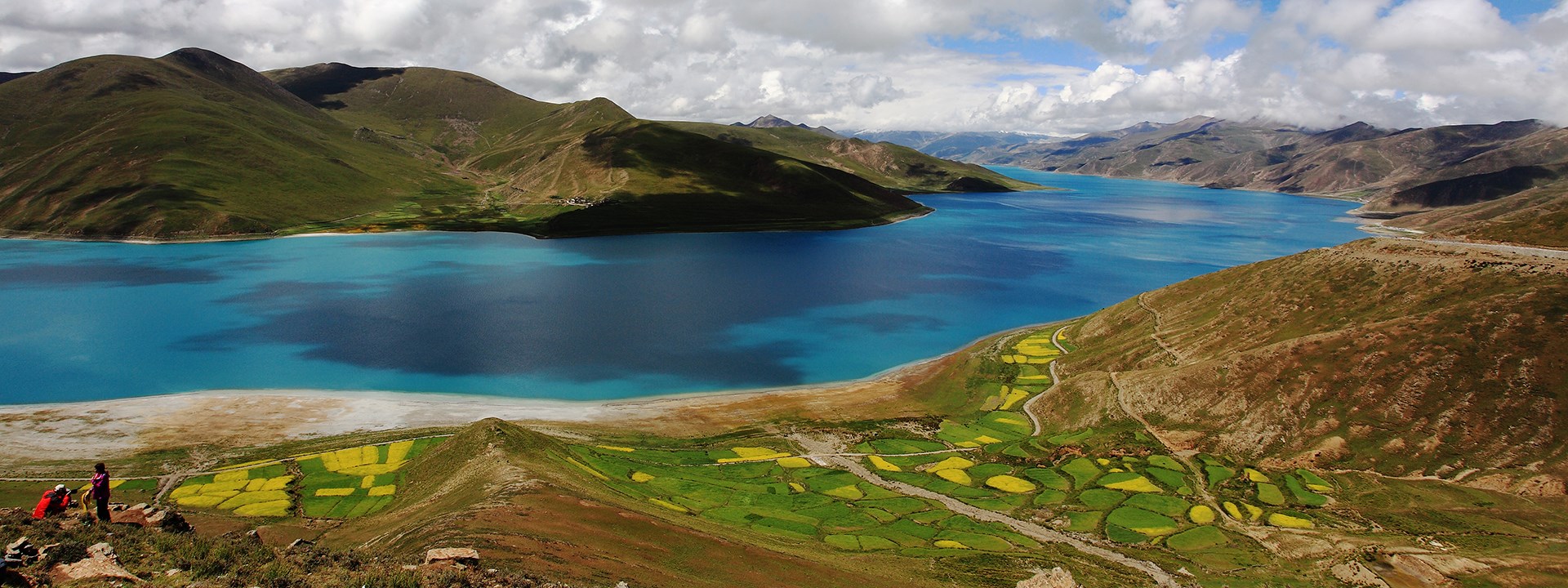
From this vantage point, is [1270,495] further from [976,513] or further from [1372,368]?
[976,513]

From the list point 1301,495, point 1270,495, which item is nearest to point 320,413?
point 1270,495

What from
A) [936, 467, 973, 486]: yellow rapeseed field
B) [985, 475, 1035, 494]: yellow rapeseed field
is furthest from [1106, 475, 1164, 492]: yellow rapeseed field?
[936, 467, 973, 486]: yellow rapeseed field

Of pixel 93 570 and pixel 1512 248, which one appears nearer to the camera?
pixel 93 570

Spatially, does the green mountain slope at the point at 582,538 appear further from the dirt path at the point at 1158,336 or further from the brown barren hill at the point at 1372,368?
the dirt path at the point at 1158,336

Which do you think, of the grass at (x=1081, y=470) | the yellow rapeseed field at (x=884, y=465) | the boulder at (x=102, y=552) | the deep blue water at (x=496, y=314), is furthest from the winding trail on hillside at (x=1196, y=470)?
the boulder at (x=102, y=552)

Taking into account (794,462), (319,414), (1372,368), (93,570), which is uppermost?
(93,570)
